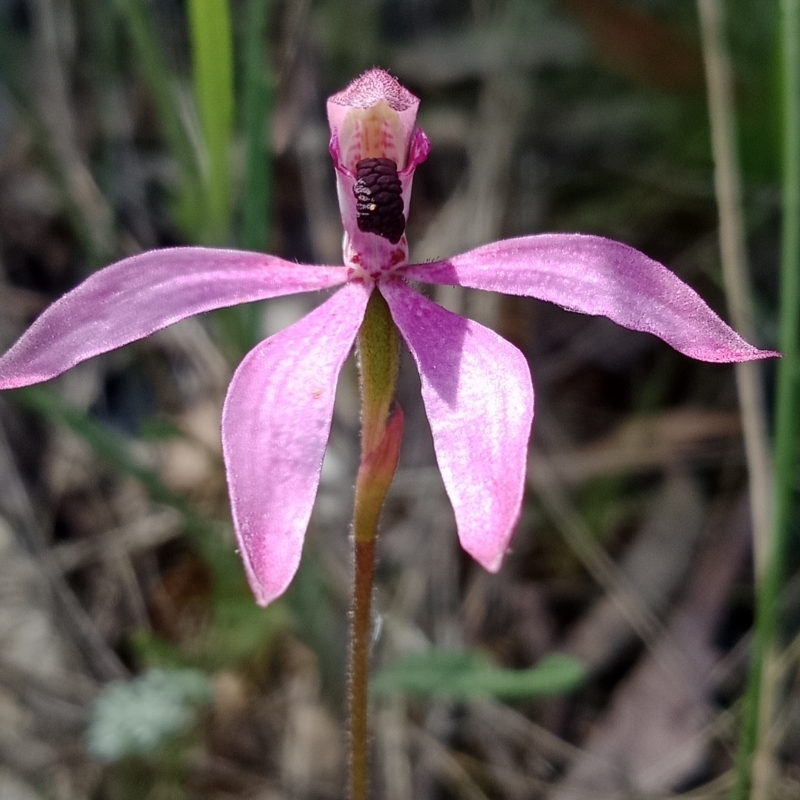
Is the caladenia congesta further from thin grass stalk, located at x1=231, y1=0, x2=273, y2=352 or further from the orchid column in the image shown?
thin grass stalk, located at x1=231, y1=0, x2=273, y2=352

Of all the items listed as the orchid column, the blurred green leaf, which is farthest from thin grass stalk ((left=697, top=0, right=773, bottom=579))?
the orchid column

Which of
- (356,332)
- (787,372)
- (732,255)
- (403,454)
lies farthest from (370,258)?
(403,454)

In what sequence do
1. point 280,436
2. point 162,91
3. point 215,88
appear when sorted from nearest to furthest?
1. point 280,436
2. point 215,88
3. point 162,91

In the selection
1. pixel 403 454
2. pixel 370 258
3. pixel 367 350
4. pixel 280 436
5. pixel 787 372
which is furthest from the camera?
pixel 403 454

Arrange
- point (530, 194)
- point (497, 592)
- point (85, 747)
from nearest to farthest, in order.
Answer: point (85, 747)
point (497, 592)
point (530, 194)

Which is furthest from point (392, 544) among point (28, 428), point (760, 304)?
point (760, 304)

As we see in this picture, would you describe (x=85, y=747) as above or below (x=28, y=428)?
below

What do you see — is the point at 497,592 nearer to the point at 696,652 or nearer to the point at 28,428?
the point at 696,652

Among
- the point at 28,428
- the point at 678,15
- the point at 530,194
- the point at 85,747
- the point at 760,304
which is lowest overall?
the point at 85,747

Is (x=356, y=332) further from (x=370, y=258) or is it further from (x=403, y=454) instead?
(x=403, y=454)
